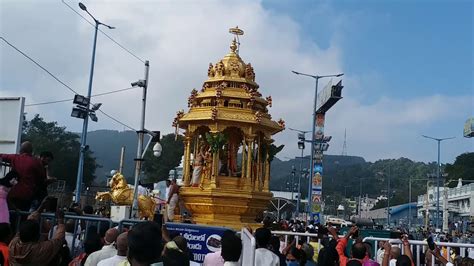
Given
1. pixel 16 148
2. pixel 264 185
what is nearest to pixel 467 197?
pixel 264 185

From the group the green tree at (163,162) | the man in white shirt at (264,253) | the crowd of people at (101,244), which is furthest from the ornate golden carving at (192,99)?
the green tree at (163,162)

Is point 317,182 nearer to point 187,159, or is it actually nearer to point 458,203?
point 187,159

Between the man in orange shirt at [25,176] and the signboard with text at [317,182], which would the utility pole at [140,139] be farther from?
the signboard with text at [317,182]

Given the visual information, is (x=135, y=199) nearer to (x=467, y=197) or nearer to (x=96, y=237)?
(x=96, y=237)

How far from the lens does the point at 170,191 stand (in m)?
14.3

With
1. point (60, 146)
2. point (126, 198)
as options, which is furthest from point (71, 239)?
point (60, 146)

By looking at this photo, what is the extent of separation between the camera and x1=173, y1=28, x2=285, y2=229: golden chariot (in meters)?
14.2

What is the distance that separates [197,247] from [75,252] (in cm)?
186

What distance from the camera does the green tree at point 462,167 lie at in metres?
104

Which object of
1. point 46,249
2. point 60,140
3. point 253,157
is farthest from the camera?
point 60,140

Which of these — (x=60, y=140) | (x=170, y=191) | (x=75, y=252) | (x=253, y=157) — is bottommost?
(x=75, y=252)

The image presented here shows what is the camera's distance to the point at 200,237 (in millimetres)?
6805

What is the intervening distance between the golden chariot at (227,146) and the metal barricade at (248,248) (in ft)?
29.2

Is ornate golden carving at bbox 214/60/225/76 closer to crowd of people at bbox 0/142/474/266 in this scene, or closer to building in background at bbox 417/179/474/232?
crowd of people at bbox 0/142/474/266
